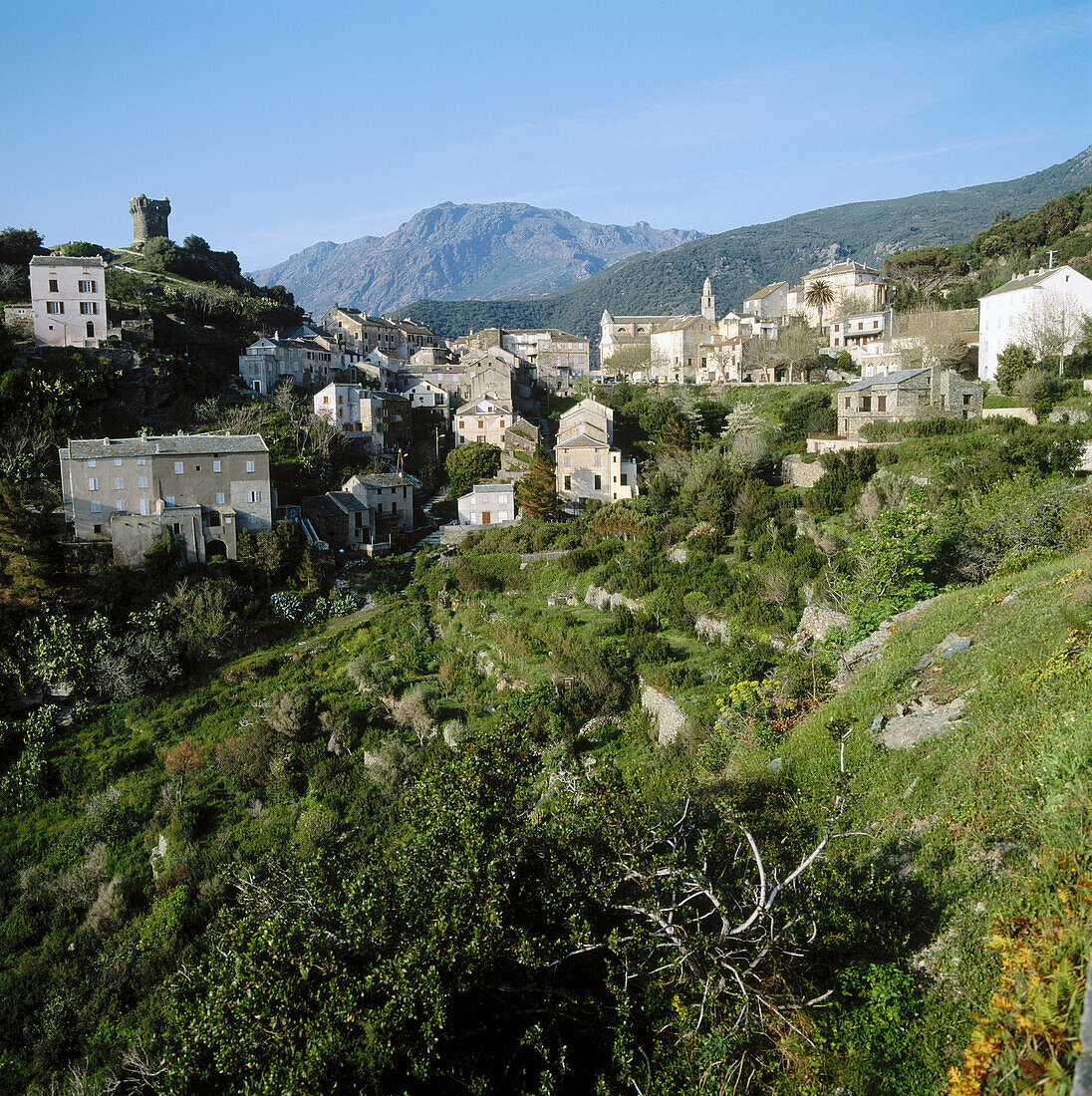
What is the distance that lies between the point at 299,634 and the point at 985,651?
79.6 feet

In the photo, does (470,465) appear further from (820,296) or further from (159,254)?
(159,254)

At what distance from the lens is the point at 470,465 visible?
148 ft

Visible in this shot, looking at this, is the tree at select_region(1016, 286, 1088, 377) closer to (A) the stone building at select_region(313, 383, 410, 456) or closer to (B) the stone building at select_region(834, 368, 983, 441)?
(B) the stone building at select_region(834, 368, 983, 441)

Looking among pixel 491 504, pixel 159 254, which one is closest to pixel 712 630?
pixel 491 504

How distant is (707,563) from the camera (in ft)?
84.4

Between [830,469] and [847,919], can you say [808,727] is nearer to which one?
[847,919]

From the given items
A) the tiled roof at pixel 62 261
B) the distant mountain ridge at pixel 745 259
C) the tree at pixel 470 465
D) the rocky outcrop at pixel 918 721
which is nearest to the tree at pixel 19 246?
the tiled roof at pixel 62 261

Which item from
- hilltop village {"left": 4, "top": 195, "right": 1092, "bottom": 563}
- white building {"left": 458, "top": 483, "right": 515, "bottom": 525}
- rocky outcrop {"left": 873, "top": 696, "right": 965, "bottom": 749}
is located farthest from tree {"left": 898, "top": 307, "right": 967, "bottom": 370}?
rocky outcrop {"left": 873, "top": 696, "right": 965, "bottom": 749}

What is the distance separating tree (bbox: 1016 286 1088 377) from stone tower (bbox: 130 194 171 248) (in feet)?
274

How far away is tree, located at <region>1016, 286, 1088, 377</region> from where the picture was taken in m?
34.8

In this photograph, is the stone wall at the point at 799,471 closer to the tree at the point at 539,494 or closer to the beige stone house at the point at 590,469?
the beige stone house at the point at 590,469

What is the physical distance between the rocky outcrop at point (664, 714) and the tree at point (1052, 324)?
27512 millimetres

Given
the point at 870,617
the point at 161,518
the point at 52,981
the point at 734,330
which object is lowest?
the point at 52,981

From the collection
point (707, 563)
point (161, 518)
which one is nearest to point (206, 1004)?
point (707, 563)
